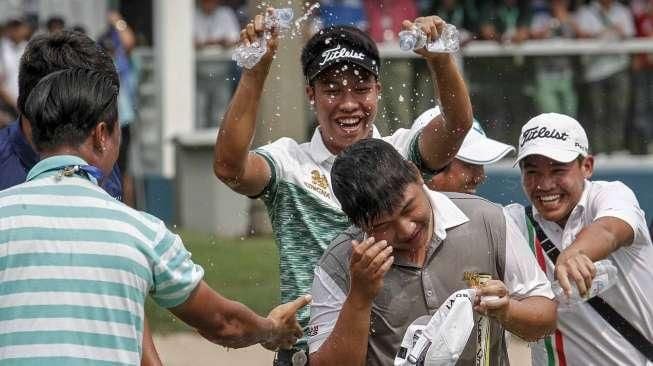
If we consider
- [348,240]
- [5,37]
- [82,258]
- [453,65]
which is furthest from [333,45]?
[5,37]

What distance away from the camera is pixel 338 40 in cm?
599

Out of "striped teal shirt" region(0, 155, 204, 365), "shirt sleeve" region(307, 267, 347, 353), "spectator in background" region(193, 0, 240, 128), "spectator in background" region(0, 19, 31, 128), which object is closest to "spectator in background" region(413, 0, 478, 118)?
"spectator in background" region(193, 0, 240, 128)

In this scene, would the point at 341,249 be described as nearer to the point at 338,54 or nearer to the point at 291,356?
the point at 291,356

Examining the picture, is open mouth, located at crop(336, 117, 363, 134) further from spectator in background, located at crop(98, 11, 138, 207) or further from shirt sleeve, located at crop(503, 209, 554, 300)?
spectator in background, located at crop(98, 11, 138, 207)

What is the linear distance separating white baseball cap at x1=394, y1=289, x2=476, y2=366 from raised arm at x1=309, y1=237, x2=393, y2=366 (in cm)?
15

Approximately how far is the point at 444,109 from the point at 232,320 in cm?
145

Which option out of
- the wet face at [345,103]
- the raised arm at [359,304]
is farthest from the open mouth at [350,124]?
the raised arm at [359,304]

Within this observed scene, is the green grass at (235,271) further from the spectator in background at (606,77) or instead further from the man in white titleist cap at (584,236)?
the man in white titleist cap at (584,236)

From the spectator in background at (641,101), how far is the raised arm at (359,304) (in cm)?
1007

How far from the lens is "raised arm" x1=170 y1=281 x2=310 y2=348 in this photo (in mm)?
4609

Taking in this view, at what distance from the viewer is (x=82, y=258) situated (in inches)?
171

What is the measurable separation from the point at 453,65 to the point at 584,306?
101cm

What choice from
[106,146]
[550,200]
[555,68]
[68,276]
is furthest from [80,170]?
[555,68]

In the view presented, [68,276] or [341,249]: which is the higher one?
[68,276]
